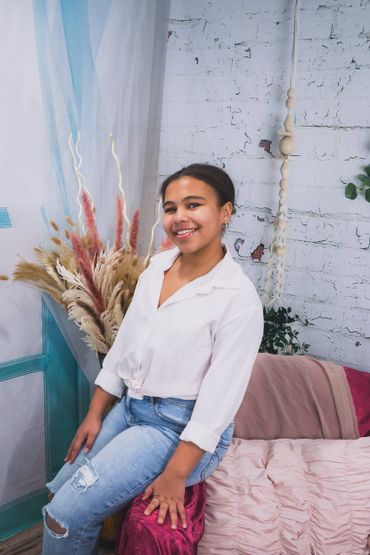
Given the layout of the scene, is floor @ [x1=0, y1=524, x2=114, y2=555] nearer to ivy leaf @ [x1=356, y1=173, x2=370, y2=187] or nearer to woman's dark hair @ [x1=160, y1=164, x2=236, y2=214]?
woman's dark hair @ [x1=160, y1=164, x2=236, y2=214]

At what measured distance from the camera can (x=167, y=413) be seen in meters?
1.34

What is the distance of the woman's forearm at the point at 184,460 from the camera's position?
1.23 meters

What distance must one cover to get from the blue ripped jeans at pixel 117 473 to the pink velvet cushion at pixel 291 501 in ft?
0.52

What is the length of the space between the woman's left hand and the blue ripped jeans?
5cm

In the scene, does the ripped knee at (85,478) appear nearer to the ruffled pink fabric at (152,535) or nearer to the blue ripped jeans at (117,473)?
the blue ripped jeans at (117,473)

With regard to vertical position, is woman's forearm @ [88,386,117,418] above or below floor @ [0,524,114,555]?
above

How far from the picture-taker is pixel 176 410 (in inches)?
52.5

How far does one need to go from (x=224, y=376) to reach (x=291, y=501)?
1.60ft

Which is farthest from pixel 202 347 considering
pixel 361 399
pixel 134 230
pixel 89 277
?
pixel 361 399

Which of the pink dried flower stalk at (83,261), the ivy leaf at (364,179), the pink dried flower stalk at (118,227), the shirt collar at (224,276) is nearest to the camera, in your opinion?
the shirt collar at (224,276)

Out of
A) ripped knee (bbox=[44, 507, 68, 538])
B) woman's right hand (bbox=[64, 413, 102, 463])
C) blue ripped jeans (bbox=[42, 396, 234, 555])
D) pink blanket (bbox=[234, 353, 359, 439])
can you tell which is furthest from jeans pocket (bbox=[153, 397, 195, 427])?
pink blanket (bbox=[234, 353, 359, 439])

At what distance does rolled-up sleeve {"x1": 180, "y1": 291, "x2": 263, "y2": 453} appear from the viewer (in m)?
1.24

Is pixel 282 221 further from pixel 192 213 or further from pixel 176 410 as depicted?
pixel 176 410

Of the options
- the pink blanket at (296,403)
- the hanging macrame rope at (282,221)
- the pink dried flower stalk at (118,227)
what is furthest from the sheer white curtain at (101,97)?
the pink blanket at (296,403)
